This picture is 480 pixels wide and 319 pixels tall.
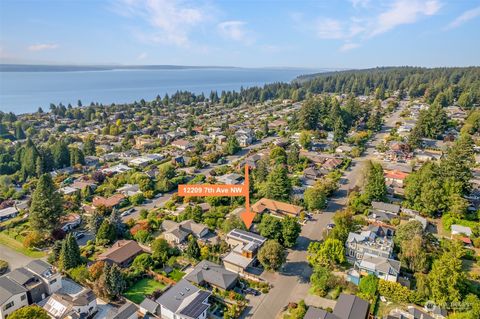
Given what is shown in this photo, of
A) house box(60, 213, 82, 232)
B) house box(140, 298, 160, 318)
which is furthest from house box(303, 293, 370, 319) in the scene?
house box(60, 213, 82, 232)

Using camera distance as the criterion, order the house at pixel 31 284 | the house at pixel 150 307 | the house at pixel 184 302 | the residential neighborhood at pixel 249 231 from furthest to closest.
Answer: the house at pixel 31 284, the residential neighborhood at pixel 249 231, the house at pixel 150 307, the house at pixel 184 302

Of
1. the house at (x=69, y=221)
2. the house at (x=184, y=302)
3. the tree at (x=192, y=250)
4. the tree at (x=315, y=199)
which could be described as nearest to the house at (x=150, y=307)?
the house at (x=184, y=302)

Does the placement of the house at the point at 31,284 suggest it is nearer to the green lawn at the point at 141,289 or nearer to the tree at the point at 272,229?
the green lawn at the point at 141,289

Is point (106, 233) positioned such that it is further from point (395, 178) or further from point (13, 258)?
point (395, 178)

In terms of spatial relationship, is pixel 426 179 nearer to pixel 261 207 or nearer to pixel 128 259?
pixel 261 207

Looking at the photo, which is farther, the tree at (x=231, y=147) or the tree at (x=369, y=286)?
the tree at (x=231, y=147)

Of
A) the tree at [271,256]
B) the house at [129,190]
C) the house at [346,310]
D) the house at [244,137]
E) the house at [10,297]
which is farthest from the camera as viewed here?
the house at [244,137]

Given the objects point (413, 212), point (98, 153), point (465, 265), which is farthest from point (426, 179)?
point (98, 153)
